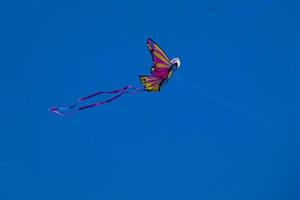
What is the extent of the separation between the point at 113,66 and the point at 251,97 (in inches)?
14.8

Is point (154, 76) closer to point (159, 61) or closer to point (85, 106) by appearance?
point (159, 61)

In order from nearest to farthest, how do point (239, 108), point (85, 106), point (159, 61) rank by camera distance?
1. point (159, 61)
2. point (85, 106)
3. point (239, 108)

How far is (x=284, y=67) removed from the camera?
4.07ft

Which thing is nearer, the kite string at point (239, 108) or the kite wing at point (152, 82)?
the kite wing at point (152, 82)

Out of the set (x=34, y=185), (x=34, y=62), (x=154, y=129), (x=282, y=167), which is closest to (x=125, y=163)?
(x=154, y=129)

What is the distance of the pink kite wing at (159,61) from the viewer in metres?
0.92

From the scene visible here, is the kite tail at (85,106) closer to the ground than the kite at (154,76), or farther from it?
farther from it

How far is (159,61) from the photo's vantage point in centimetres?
93

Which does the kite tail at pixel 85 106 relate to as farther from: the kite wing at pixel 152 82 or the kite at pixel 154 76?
the kite wing at pixel 152 82

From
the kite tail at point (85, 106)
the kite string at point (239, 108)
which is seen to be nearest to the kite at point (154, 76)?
the kite tail at point (85, 106)

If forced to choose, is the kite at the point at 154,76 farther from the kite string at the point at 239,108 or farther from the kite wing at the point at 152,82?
the kite string at the point at 239,108

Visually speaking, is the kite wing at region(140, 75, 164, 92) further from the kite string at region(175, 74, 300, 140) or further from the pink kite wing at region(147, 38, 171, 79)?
the kite string at region(175, 74, 300, 140)

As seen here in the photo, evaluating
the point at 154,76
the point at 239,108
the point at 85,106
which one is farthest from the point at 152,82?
the point at 239,108

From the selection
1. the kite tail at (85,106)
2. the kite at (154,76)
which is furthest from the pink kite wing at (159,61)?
the kite tail at (85,106)
